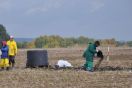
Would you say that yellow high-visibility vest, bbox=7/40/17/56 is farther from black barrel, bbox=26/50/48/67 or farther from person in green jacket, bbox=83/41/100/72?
person in green jacket, bbox=83/41/100/72

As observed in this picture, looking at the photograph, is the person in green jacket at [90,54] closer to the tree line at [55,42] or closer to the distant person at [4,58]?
the distant person at [4,58]

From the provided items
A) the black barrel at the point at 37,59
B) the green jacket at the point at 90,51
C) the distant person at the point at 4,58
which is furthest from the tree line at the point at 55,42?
the green jacket at the point at 90,51

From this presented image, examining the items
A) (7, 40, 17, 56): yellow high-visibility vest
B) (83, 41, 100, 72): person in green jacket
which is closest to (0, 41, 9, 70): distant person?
(7, 40, 17, 56): yellow high-visibility vest

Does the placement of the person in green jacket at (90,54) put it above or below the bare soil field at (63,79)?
above

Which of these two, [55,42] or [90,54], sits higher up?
[55,42]

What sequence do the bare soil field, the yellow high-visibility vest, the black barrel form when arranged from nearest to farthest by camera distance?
the bare soil field < the yellow high-visibility vest < the black barrel

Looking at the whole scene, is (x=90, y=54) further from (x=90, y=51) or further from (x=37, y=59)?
(x=37, y=59)

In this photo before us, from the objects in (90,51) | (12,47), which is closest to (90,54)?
(90,51)

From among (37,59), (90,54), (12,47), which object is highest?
(12,47)

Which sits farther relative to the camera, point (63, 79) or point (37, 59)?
point (37, 59)

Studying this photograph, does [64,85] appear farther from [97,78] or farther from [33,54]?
[33,54]

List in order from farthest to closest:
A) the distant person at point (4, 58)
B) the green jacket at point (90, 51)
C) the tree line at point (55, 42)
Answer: the tree line at point (55, 42), the distant person at point (4, 58), the green jacket at point (90, 51)

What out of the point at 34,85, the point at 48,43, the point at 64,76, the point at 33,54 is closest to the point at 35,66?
the point at 33,54

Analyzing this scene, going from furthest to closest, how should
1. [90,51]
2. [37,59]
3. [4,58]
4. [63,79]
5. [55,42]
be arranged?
[55,42] → [37,59] → [4,58] → [90,51] → [63,79]
